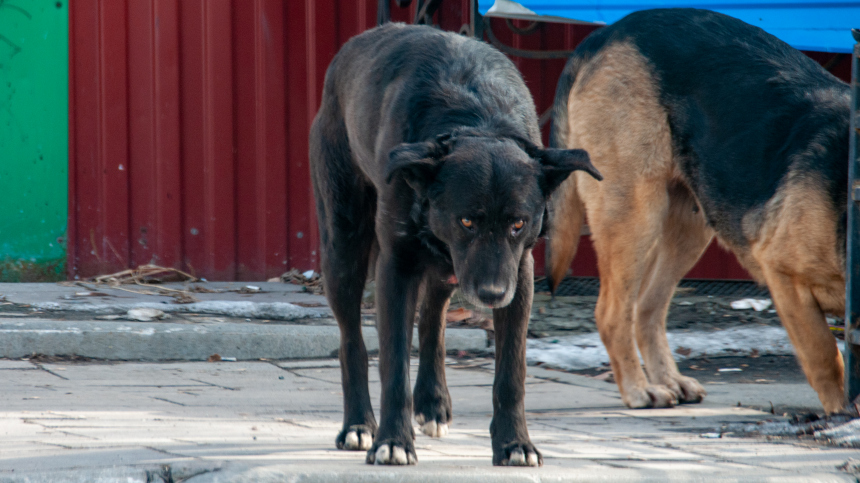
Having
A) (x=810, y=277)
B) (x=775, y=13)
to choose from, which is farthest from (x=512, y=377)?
(x=775, y=13)

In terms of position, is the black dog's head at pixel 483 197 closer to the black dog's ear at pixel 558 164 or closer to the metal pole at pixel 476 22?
the black dog's ear at pixel 558 164

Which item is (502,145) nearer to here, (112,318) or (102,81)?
(112,318)

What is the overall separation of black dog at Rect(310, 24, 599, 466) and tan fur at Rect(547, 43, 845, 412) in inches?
46.7

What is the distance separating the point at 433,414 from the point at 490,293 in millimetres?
1004

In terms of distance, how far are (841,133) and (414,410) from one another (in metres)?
2.23

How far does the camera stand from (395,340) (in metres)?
2.91

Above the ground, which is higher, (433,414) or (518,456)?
(518,456)

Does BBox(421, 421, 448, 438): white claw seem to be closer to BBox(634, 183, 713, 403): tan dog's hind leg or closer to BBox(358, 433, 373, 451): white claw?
BBox(358, 433, 373, 451): white claw

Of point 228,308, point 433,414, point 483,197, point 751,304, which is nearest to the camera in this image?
point 483,197

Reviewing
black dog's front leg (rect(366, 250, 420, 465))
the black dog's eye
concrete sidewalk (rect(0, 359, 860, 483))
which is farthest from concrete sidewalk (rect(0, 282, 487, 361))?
the black dog's eye

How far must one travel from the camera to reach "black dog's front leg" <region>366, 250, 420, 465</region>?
2.82 m

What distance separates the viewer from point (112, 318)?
5.59 metres

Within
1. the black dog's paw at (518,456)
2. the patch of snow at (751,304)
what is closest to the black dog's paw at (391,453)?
Result: the black dog's paw at (518,456)

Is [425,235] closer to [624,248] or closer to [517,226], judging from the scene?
[517,226]
